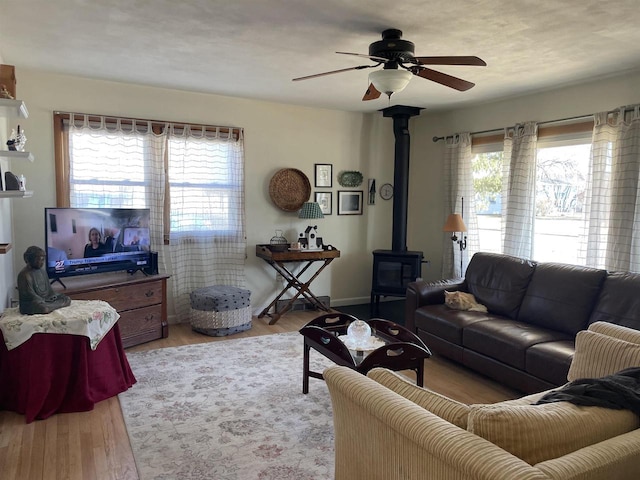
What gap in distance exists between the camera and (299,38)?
302cm

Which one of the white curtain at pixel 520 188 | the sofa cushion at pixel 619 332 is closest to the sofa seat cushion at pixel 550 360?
the sofa cushion at pixel 619 332

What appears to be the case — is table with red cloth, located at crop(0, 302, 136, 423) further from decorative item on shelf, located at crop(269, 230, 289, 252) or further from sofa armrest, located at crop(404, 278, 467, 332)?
sofa armrest, located at crop(404, 278, 467, 332)

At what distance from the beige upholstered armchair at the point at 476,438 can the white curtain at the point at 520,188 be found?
11.3ft

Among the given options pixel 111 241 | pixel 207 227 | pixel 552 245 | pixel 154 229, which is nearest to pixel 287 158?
pixel 207 227

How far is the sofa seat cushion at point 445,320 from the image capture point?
364 cm

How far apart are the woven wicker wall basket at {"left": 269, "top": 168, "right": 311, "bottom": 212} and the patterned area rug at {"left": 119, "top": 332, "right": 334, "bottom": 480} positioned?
1853 mm

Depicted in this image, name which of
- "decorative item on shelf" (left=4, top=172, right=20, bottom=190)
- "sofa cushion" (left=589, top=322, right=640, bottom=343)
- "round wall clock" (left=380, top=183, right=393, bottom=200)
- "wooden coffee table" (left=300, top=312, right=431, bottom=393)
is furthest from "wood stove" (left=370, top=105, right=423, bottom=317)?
"decorative item on shelf" (left=4, top=172, right=20, bottom=190)

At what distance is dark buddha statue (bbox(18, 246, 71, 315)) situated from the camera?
2939 mm

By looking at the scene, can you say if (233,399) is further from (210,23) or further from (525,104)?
(525,104)

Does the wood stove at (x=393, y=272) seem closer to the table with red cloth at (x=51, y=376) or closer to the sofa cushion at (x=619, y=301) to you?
the sofa cushion at (x=619, y=301)

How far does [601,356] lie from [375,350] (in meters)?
1.13

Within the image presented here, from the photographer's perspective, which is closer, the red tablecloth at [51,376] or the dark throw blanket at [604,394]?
the dark throw blanket at [604,394]

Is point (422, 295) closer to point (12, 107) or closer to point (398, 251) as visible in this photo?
point (398, 251)

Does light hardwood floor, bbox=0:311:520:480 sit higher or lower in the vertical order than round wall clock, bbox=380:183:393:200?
lower
